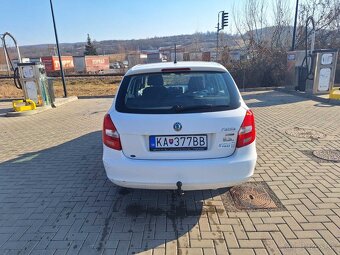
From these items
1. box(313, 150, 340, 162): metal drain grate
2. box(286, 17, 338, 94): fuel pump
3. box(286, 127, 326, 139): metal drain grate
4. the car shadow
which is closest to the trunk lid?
the car shadow

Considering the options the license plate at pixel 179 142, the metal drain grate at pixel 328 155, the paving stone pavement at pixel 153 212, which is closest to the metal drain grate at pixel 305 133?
the paving stone pavement at pixel 153 212

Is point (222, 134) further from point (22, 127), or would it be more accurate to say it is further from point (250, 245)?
point (22, 127)

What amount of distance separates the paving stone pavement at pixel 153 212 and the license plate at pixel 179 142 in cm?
90

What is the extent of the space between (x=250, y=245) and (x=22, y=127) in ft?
24.9

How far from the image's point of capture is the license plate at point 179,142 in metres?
2.79

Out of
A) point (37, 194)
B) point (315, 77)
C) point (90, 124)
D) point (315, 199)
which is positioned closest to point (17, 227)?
point (37, 194)

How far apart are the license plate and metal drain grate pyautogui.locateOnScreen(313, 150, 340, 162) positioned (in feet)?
9.99

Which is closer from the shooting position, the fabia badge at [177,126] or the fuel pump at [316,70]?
the fabia badge at [177,126]

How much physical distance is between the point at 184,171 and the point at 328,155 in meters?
3.41

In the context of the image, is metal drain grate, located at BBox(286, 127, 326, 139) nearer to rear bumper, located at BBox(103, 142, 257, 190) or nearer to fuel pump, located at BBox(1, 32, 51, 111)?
rear bumper, located at BBox(103, 142, 257, 190)

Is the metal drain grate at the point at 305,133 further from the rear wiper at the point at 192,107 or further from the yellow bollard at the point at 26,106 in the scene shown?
the yellow bollard at the point at 26,106

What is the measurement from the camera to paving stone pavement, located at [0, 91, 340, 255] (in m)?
2.67

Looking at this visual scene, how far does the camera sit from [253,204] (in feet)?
10.9

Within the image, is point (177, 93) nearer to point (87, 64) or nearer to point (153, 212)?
point (153, 212)
